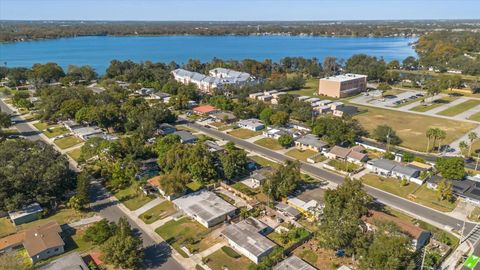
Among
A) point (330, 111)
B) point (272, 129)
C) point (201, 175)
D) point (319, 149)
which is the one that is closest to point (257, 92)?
point (330, 111)

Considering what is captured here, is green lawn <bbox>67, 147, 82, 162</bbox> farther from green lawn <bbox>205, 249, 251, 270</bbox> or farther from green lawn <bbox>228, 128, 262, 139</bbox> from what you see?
green lawn <bbox>205, 249, 251, 270</bbox>

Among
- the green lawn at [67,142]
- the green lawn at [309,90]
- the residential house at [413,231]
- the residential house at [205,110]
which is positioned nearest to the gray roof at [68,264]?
the residential house at [413,231]

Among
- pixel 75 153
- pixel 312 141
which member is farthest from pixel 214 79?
pixel 75 153

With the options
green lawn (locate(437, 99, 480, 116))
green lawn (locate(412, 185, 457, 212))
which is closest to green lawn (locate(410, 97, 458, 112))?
green lawn (locate(437, 99, 480, 116))

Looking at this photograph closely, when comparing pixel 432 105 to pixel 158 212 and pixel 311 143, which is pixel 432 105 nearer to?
pixel 311 143

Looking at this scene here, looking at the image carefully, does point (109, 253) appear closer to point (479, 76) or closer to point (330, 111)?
point (330, 111)
